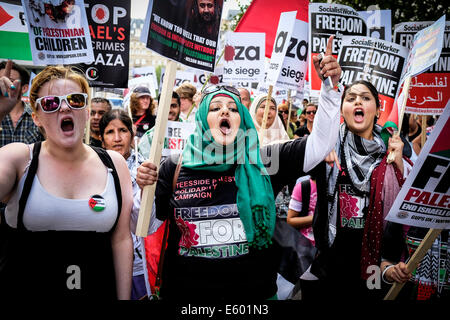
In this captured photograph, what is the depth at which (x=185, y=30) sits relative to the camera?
2586 mm

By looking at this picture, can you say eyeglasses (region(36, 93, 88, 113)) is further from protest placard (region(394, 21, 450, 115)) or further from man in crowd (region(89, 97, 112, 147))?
protest placard (region(394, 21, 450, 115))

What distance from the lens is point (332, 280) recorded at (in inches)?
114

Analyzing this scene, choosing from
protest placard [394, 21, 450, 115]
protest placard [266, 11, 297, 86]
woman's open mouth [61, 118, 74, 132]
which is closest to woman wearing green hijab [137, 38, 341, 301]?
woman's open mouth [61, 118, 74, 132]

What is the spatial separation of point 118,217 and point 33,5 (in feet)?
7.95

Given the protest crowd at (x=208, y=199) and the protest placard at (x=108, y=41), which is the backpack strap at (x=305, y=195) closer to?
the protest crowd at (x=208, y=199)

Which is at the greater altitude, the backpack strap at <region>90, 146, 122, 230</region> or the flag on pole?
the flag on pole

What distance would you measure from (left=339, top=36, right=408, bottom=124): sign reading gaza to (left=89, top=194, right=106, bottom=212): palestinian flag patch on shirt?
8.76 ft

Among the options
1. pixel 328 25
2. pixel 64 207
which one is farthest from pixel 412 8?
pixel 64 207

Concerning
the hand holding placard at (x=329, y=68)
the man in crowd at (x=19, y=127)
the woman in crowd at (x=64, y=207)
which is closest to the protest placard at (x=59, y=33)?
the man in crowd at (x=19, y=127)

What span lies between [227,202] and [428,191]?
3.89 feet

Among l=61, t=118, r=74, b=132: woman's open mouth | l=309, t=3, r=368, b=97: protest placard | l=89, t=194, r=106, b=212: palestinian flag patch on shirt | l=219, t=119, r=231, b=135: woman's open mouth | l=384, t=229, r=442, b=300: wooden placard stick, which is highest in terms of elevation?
l=309, t=3, r=368, b=97: protest placard

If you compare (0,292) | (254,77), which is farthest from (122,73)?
(0,292)

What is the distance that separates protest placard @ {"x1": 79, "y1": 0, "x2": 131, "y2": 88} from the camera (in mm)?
4129
